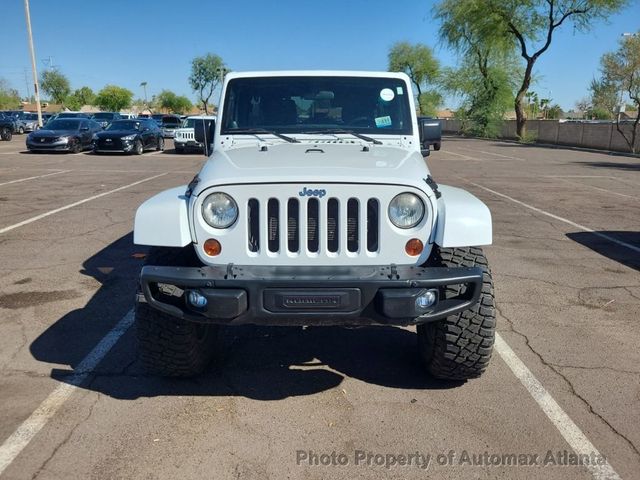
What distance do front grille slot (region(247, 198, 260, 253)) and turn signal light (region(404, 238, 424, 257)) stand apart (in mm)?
833

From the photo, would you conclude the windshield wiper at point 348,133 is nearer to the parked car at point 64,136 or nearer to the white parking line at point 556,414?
the white parking line at point 556,414

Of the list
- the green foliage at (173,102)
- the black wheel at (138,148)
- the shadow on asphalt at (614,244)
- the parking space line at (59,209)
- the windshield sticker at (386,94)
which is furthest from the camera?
the green foliage at (173,102)

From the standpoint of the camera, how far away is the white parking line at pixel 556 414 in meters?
2.84

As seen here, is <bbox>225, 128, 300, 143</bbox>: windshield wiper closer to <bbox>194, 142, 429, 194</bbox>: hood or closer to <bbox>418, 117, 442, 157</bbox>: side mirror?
<bbox>194, 142, 429, 194</bbox>: hood

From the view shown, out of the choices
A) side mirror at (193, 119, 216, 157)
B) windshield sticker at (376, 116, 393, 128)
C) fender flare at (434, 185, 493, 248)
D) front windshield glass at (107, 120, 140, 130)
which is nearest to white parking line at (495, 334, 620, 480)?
fender flare at (434, 185, 493, 248)

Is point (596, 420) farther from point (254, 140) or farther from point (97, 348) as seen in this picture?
point (97, 348)

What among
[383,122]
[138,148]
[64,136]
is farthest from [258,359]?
[64,136]

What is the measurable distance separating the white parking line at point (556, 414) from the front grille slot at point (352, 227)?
153 cm

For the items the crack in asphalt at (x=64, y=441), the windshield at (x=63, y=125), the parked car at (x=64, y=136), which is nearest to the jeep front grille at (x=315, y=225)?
the crack in asphalt at (x=64, y=441)

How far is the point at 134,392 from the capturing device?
11.8 feet

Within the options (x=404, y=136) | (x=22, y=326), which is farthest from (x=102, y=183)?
(x=404, y=136)

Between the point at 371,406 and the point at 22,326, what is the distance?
9.68 ft

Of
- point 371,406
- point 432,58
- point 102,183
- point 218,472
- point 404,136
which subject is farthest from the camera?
point 432,58

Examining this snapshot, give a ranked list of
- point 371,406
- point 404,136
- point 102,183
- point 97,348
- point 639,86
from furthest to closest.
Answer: point 639,86 < point 102,183 < point 404,136 < point 97,348 < point 371,406
